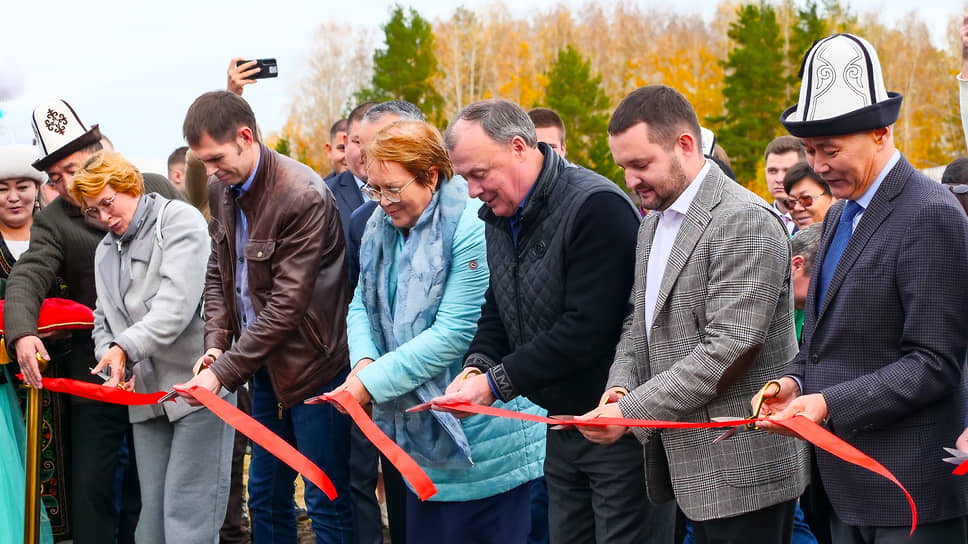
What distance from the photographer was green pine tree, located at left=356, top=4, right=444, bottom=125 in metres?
50.3

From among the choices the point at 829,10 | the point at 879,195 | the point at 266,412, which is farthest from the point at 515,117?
the point at 829,10

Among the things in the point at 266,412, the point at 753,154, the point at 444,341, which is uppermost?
the point at 444,341

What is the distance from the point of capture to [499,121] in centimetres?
346

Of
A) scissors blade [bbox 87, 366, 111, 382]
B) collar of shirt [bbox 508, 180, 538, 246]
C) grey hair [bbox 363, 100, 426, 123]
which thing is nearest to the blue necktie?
collar of shirt [bbox 508, 180, 538, 246]

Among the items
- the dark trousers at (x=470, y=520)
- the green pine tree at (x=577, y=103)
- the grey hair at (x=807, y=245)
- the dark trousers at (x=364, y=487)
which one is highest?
the grey hair at (x=807, y=245)

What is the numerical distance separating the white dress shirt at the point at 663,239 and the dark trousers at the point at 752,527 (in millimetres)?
630

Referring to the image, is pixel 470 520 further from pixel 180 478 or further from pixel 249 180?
pixel 249 180

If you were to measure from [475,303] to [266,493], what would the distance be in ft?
5.60

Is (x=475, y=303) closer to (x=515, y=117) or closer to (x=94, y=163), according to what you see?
(x=515, y=117)

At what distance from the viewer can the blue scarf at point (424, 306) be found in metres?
3.82

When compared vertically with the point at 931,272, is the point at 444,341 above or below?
below

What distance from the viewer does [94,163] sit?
15.2 ft

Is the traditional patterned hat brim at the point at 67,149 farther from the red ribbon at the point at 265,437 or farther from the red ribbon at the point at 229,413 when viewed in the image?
the red ribbon at the point at 265,437

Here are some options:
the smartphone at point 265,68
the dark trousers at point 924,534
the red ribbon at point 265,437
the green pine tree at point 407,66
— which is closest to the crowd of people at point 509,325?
the dark trousers at point 924,534
